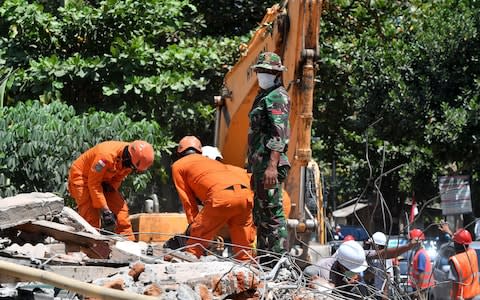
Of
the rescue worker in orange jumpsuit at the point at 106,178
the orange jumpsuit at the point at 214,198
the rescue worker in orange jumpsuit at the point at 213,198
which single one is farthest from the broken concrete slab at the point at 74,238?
the rescue worker in orange jumpsuit at the point at 106,178

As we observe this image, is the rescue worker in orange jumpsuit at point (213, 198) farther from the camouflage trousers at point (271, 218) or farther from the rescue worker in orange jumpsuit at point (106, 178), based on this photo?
the rescue worker in orange jumpsuit at point (106, 178)

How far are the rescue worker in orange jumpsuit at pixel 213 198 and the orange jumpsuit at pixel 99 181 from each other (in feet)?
2.31

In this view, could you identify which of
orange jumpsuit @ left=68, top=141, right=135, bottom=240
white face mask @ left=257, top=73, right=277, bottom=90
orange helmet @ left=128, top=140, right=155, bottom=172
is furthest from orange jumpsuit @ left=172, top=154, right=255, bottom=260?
white face mask @ left=257, top=73, right=277, bottom=90

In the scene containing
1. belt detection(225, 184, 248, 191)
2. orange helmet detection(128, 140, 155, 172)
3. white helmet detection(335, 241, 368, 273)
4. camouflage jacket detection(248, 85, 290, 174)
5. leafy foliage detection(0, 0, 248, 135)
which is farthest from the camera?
leafy foliage detection(0, 0, 248, 135)

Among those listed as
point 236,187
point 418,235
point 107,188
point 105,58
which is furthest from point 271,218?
point 105,58

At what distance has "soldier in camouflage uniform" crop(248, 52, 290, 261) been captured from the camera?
756 cm

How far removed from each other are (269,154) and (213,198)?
0.62m

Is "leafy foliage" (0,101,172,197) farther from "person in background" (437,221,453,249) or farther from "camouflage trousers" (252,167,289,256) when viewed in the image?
"person in background" (437,221,453,249)

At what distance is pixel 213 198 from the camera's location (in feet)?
25.5

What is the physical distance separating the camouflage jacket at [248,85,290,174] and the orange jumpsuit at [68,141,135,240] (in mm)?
1492

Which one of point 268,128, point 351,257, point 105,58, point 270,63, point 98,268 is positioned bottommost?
point 351,257

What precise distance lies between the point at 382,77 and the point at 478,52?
1.78 meters

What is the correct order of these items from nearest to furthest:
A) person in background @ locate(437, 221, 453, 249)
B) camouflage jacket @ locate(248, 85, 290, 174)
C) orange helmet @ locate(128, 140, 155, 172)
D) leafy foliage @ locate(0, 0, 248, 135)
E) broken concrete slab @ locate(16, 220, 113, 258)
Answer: broken concrete slab @ locate(16, 220, 113, 258) → person in background @ locate(437, 221, 453, 249) → camouflage jacket @ locate(248, 85, 290, 174) → orange helmet @ locate(128, 140, 155, 172) → leafy foliage @ locate(0, 0, 248, 135)

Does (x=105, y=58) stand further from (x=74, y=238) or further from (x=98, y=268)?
(x=98, y=268)
